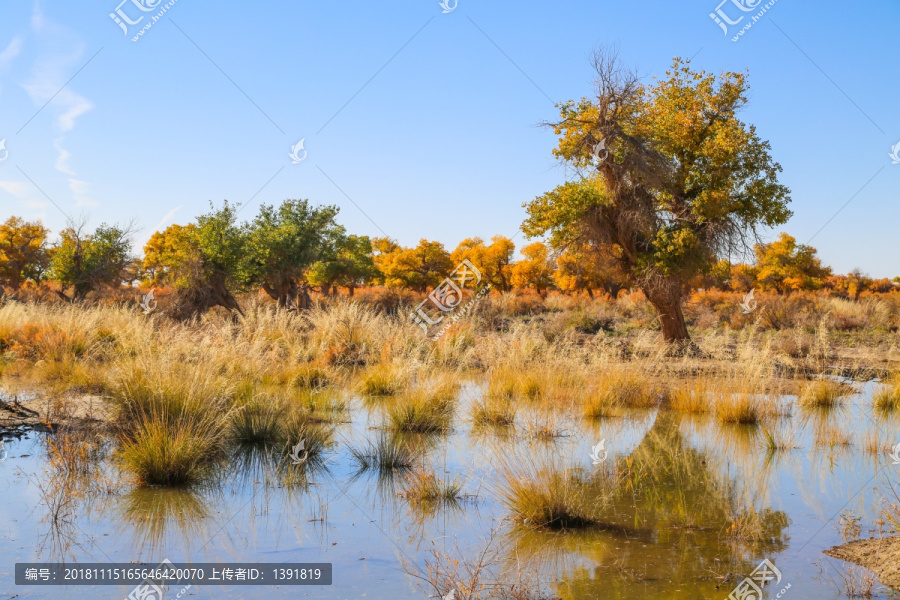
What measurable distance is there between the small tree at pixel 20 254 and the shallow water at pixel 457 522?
117 ft

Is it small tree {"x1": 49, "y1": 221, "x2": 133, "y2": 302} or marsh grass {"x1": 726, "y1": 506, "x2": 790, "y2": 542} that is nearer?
marsh grass {"x1": 726, "y1": 506, "x2": 790, "y2": 542}

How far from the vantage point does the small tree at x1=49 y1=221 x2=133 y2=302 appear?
101 feet

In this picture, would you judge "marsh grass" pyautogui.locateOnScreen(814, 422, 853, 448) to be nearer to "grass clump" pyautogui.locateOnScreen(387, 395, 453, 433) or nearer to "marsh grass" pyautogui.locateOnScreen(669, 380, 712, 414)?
"marsh grass" pyautogui.locateOnScreen(669, 380, 712, 414)

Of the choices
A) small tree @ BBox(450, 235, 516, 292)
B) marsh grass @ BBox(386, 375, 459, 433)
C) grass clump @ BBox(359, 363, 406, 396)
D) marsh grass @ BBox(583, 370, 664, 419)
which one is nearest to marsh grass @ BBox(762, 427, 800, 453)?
marsh grass @ BBox(583, 370, 664, 419)

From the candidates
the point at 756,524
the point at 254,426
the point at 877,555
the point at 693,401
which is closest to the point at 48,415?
the point at 254,426

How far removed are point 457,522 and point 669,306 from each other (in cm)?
1390

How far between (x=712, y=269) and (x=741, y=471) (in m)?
11.2

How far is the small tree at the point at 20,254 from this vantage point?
39344mm

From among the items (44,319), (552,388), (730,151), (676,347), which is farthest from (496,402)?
(44,319)

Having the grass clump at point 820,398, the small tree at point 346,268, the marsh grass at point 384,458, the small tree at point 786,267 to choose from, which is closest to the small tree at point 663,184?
the grass clump at point 820,398

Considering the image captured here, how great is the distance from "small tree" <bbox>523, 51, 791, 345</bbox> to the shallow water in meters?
9.33

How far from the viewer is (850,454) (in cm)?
889

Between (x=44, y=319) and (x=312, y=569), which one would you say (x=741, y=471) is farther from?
(x=44, y=319)

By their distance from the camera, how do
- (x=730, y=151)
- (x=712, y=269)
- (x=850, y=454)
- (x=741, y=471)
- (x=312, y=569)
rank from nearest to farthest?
1. (x=312, y=569)
2. (x=741, y=471)
3. (x=850, y=454)
4. (x=730, y=151)
5. (x=712, y=269)
